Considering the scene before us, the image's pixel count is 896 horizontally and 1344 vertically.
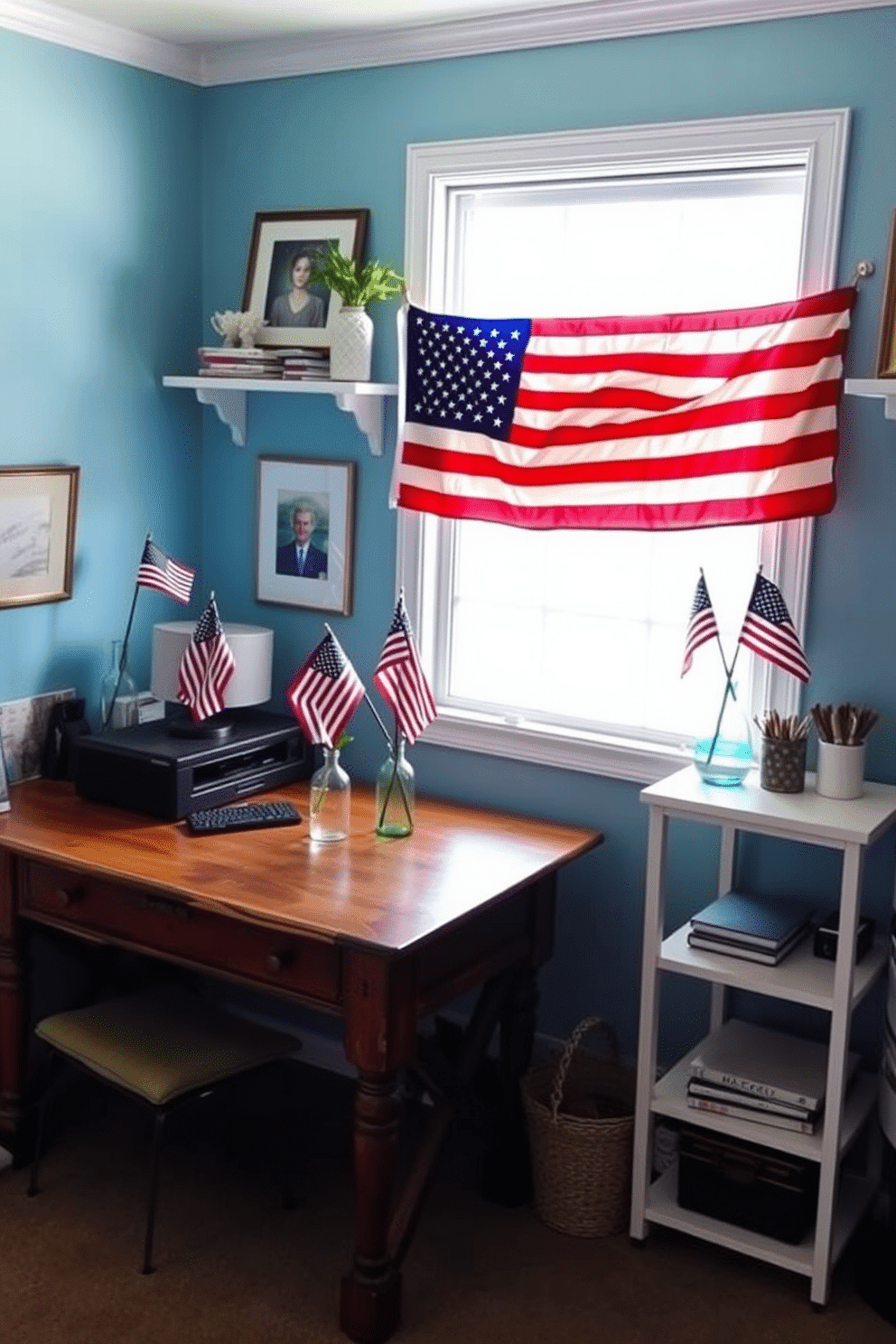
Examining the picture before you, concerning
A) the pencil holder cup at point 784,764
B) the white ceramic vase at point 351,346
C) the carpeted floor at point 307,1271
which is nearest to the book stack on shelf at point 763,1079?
the carpeted floor at point 307,1271

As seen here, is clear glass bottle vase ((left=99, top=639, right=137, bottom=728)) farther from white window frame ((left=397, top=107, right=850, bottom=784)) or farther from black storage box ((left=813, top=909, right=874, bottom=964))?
black storage box ((left=813, top=909, right=874, bottom=964))

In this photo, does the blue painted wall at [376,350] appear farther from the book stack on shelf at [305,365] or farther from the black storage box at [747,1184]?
the black storage box at [747,1184]

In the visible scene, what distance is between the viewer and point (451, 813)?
3451 millimetres

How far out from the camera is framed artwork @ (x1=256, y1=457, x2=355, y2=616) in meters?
3.73

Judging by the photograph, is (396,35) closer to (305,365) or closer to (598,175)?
(598,175)

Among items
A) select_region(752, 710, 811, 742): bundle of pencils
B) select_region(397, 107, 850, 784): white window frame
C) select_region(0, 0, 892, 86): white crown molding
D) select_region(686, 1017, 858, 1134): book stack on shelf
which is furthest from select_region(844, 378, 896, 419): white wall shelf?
select_region(686, 1017, 858, 1134): book stack on shelf

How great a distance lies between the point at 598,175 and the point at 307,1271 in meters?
2.44

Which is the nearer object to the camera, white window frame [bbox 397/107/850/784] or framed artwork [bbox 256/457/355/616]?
white window frame [bbox 397/107/850/784]

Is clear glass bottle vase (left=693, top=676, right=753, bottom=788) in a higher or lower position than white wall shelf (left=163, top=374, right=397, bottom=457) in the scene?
lower

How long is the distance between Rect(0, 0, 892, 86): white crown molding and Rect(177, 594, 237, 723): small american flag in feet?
4.53

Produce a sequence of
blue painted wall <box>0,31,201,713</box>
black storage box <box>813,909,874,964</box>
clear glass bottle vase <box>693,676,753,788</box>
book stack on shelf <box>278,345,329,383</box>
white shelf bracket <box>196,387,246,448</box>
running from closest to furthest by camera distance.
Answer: black storage box <box>813,909,874,964</box>, clear glass bottle vase <box>693,676,753,788</box>, blue painted wall <box>0,31,201,713</box>, book stack on shelf <box>278,345,329,383</box>, white shelf bracket <box>196,387,246,448</box>

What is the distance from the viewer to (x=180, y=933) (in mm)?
2955

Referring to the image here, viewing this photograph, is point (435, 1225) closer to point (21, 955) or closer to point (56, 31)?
point (21, 955)

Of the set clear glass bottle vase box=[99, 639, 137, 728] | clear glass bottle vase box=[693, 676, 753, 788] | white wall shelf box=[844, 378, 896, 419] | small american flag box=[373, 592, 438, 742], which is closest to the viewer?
white wall shelf box=[844, 378, 896, 419]
